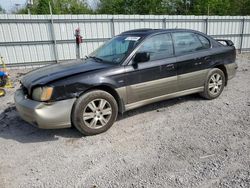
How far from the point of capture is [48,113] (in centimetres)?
298

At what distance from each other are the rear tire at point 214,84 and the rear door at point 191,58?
0.53 feet

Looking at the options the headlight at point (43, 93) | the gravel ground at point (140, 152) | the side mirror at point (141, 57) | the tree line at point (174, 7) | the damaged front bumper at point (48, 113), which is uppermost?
the tree line at point (174, 7)

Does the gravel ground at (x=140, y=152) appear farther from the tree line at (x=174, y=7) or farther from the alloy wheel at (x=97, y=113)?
the tree line at (x=174, y=7)

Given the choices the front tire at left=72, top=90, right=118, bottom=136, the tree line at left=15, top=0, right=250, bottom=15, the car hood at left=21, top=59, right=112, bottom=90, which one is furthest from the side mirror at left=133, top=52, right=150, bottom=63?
the tree line at left=15, top=0, right=250, bottom=15

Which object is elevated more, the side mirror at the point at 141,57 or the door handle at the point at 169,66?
the side mirror at the point at 141,57

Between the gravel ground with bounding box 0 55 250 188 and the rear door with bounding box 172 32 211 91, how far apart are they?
0.58 metres

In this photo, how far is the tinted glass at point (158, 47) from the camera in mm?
3719

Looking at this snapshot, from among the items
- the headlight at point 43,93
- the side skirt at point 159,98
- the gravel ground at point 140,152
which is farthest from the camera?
the side skirt at point 159,98

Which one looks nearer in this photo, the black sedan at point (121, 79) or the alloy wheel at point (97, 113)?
the black sedan at point (121, 79)

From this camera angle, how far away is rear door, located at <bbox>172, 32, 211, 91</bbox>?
4039 millimetres

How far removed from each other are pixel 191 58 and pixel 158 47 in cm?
76

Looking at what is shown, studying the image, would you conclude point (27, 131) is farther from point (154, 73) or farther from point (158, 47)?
point (158, 47)

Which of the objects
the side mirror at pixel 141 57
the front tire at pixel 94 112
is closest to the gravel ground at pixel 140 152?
the front tire at pixel 94 112

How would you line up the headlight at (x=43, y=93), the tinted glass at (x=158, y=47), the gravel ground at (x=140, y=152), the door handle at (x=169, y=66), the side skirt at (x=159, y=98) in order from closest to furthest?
1. the gravel ground at (x=140, y=152)
2. the headlight at (x=43, y=93)
3. the side skirt at (x=159, y=98)
4. the tinted glass at (x=158, y=47)
5. the door handle at (x=169, y=66)
